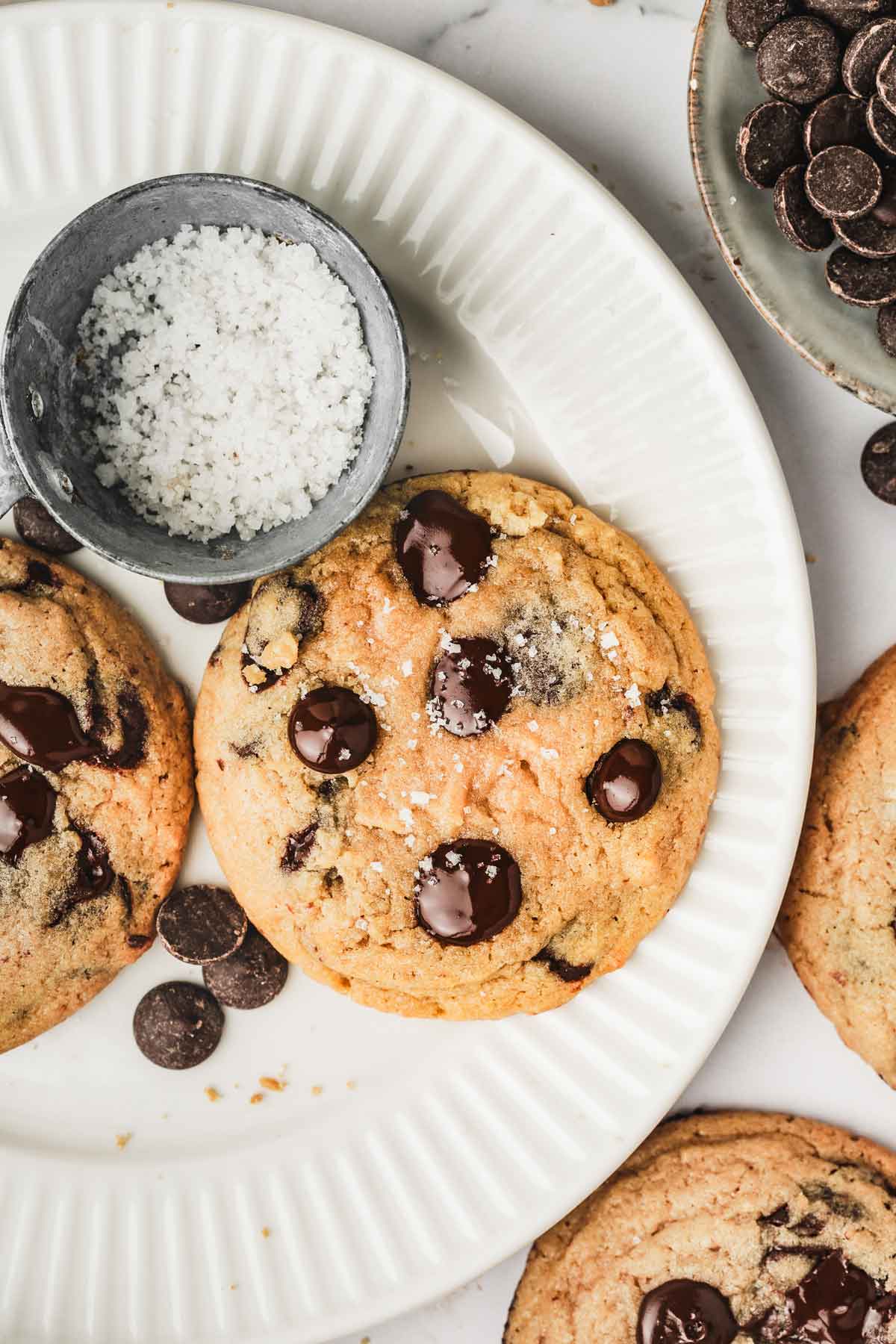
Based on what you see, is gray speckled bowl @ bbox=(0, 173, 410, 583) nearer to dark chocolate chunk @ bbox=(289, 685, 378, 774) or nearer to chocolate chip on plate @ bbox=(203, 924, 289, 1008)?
dark chocolate chunk @ bbox=(289, 685, 378, 774)

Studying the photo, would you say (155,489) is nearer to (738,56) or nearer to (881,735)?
(738,56)

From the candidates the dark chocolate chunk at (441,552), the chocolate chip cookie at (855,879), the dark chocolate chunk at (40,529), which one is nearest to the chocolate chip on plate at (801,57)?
the dark chocolate chunk at (441,552)

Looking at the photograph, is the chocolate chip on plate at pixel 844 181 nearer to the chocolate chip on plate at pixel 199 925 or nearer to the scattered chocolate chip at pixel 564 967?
the scattered chocolate chip at pixel 564 967

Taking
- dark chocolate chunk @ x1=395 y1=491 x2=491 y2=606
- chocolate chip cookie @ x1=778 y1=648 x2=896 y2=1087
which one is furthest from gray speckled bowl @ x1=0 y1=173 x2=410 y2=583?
chocolate chip cookie @ x1=778 y1=648 x2=896 y2=1087

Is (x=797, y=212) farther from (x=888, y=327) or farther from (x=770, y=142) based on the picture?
(x=888, y=327)

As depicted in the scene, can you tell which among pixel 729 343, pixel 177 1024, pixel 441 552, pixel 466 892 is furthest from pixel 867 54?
pixel 177 1024

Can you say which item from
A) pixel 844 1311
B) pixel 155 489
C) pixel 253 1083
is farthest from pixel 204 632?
pixel 844 1311
